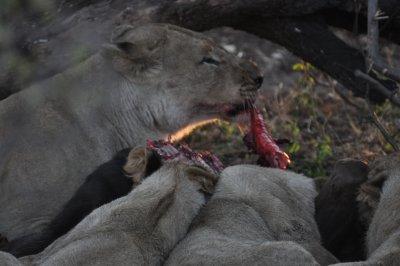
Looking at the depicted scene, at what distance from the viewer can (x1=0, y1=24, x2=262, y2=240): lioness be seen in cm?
623

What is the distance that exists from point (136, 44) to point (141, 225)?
1.94 meters

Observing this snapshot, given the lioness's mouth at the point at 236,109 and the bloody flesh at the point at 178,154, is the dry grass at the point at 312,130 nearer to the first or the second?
the lioness's mouth at the point at 236,109

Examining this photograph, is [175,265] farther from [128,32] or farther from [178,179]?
[128,32]

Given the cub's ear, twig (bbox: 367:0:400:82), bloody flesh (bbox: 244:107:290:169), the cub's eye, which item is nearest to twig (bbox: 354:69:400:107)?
twig (bbox: 367:0:400:82)

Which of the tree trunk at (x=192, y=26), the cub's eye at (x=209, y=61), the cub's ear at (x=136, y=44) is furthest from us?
the tree trunk at (x=192, y=26)

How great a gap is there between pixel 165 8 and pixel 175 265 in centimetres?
289

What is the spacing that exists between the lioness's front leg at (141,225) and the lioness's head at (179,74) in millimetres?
1225

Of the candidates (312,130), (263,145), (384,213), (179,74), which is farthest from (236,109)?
(312,130)

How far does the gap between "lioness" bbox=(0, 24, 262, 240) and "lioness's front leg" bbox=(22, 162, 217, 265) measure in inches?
35.4

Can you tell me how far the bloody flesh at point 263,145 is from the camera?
6754 mm

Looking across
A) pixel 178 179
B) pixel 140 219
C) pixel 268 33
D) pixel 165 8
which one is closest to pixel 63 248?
pixel 140 219

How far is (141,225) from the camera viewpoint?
5016mm

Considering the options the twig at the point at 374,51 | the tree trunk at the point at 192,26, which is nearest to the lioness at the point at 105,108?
the tree trunk at the point at 192,26

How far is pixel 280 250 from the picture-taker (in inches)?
187
